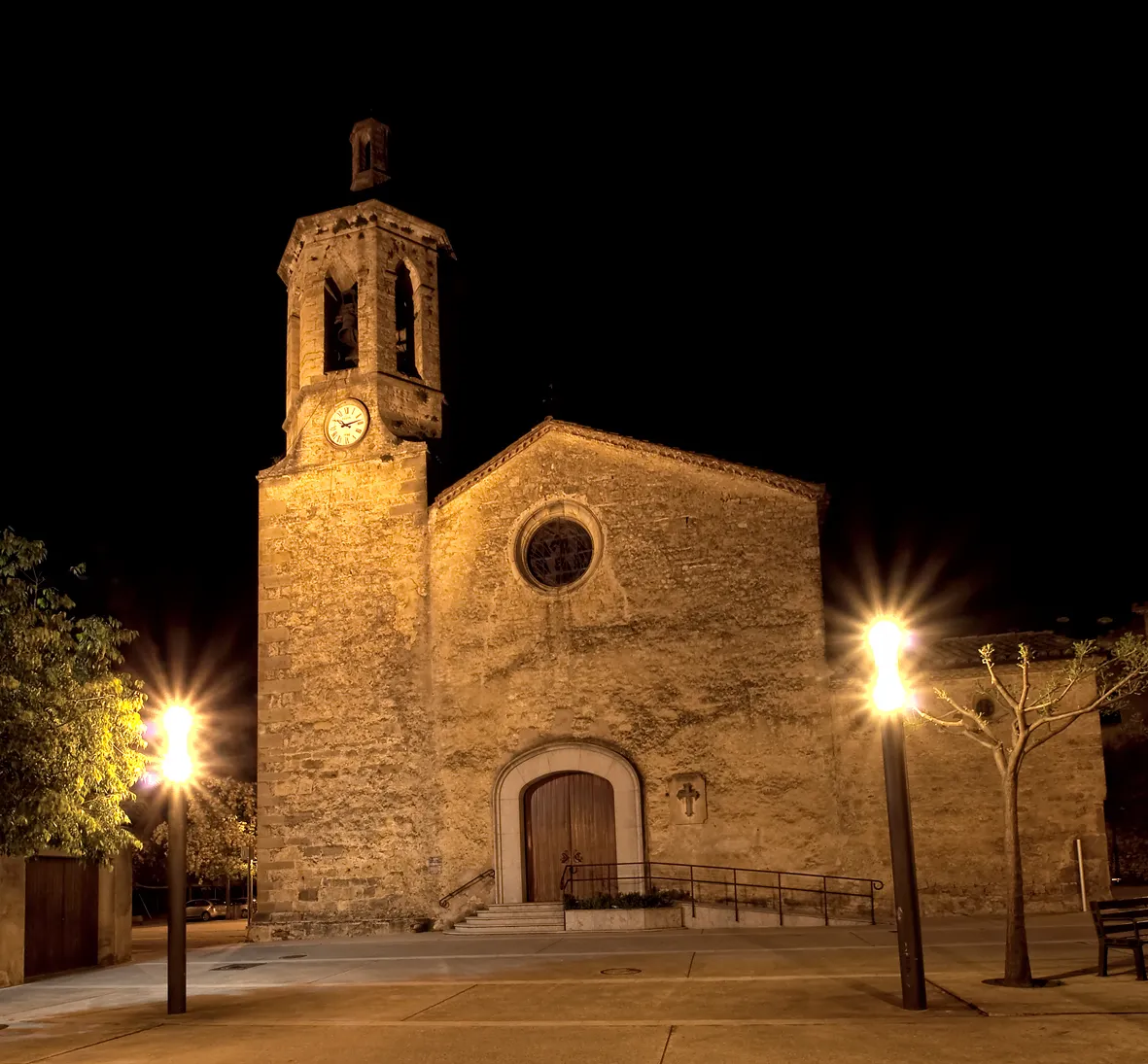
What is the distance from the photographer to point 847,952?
13.7 metres

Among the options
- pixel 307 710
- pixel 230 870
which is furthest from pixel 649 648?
pixel 230 870

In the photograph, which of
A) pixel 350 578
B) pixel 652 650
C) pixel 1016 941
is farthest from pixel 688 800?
pixel 1016 941

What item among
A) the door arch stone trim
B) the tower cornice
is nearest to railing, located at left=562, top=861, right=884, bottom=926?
the door arch stone trim

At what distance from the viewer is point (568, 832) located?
803 inches

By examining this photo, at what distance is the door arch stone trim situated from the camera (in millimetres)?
19734

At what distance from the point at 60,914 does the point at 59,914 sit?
3 centimetres

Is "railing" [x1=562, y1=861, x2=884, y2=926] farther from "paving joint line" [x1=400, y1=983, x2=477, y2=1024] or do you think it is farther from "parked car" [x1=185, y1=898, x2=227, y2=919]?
"parked car" [x1=185, y1=898, x2=227, y2=919]

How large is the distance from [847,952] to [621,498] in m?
9.52

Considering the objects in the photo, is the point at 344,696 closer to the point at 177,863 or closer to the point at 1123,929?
the point at 177,863

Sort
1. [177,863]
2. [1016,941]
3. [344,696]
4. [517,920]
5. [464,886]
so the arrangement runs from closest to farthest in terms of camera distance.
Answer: [1016,941]
[177,863]
[517,920]
[464,886]
[344,696]

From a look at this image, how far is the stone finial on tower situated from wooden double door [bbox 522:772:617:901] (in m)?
12.7

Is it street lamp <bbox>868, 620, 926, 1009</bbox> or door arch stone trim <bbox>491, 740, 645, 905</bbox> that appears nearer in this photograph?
street lamp <bbox>868, 620, 926, 1009</bbox>

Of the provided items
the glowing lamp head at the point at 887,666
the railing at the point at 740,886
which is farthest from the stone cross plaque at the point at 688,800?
the glowing lamp head at the point at 887,666

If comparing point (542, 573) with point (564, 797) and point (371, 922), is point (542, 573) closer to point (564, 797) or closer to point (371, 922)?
point (564, 797)
